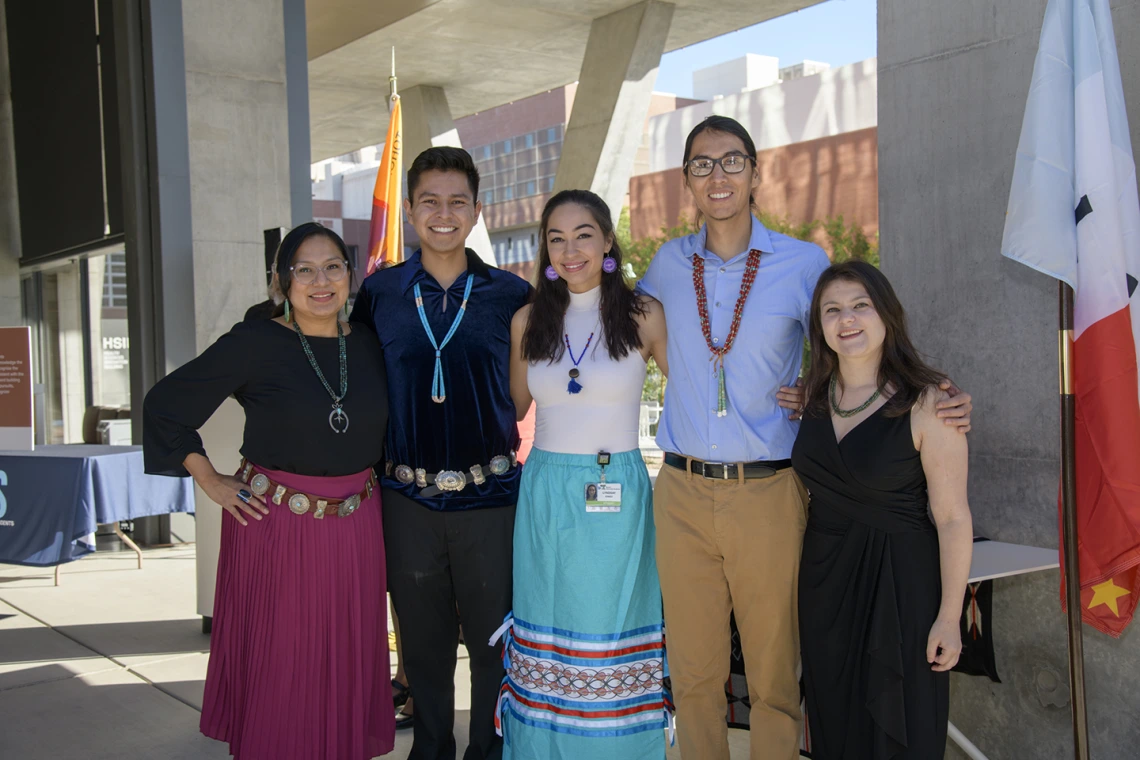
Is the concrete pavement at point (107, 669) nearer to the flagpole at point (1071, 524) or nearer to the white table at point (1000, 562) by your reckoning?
the white table at point (1000, 562)

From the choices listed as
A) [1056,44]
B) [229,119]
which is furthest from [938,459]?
[229,119]

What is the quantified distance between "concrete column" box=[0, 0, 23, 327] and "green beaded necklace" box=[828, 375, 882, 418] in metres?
8.56

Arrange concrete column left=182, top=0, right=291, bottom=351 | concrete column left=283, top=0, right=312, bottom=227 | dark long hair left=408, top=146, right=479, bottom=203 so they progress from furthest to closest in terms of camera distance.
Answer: concrete column left=283, top=0, right=312, bottom=227, concrete column left=182, top=0, right=291, bottom=351, dark long hair left=408, top=146, right=479, bottom=203

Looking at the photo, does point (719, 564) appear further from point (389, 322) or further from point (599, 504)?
point (389, 322)

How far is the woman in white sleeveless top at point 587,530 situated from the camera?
2.54m

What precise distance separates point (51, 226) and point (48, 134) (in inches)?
29.5

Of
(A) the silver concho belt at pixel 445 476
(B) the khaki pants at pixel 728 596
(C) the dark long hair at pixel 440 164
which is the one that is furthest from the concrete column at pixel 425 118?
(B) the khaki pants at pixel 728 596

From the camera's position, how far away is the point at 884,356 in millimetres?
2301

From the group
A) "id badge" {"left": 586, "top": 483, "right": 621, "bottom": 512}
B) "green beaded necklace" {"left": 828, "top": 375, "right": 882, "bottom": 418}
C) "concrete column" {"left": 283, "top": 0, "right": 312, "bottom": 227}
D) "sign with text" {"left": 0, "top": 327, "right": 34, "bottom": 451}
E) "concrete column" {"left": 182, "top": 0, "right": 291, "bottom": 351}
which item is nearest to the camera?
"green beaded necklace" {"left": 828, "top": 375, "right": 882, "bottom": 418}

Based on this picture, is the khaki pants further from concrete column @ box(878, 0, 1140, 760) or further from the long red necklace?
concrete column @ box(878, 0, 1140, 760)

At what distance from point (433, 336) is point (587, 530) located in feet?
2.32

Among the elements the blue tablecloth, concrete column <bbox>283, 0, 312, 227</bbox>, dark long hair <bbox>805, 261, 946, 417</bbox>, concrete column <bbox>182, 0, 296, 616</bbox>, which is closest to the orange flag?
concrete column <bbox>283, 0, 312, 227</bbox>

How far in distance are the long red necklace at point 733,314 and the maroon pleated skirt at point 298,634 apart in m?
1.02

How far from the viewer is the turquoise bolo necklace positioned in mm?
2668
